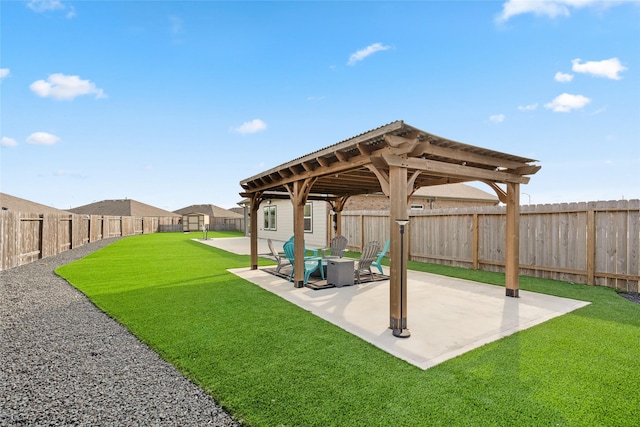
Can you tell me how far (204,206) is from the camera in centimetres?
5188

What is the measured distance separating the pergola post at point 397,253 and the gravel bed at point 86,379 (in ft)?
8.12

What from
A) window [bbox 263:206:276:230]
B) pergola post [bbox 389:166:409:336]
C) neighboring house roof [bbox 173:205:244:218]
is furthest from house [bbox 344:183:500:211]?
neighboring house roof [bbox 173:205:244:218]

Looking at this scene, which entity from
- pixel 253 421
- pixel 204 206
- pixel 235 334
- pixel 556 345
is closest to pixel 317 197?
pixel 235 334

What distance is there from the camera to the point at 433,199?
57.0ft

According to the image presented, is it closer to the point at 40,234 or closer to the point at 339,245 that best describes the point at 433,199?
the point at 339,245

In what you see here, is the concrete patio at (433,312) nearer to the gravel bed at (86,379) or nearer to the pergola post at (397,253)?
the pergola post at (397,253)

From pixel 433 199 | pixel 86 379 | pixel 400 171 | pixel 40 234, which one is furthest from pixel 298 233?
pixel 433 199

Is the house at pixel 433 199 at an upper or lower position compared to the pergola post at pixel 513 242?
upper

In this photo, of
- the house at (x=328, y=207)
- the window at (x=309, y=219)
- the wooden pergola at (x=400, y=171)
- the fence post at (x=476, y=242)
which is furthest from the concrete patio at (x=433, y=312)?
the window at (x=309, y=219)

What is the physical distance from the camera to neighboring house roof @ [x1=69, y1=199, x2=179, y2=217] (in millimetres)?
46069

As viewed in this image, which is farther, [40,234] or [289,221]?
[289,221]

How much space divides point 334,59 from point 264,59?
9.49 feet

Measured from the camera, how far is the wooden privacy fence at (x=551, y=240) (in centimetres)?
639

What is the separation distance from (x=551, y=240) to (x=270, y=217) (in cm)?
1587
